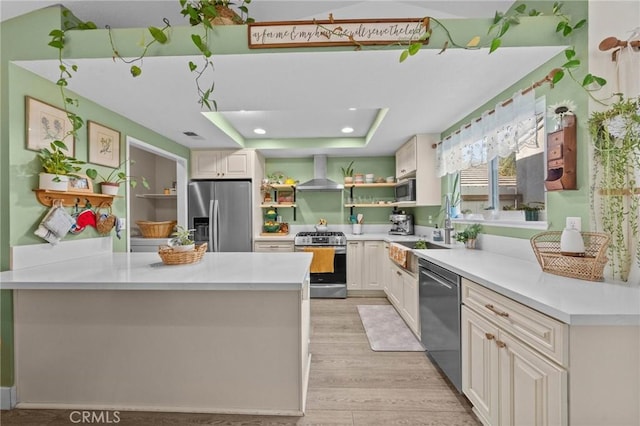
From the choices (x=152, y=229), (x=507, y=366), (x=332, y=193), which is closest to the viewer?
(x=507, y=366)

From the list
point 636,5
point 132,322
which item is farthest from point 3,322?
point 636,5

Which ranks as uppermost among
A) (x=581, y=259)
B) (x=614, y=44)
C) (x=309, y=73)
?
(x=309, y=73)

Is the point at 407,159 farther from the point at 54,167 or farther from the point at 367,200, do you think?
the point at 54,167

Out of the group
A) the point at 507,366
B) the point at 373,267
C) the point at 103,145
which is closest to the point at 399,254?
the point at 373,267

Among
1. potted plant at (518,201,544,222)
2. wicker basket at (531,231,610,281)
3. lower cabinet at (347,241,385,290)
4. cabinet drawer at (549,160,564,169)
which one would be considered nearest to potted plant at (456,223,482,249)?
potted plant at (518,201,544,222)

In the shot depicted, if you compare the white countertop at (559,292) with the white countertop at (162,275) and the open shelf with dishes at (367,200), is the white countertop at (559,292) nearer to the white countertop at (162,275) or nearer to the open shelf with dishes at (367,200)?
the white countertop at (162,275)

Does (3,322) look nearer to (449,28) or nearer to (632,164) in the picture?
(449,28)

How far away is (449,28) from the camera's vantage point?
1641mm

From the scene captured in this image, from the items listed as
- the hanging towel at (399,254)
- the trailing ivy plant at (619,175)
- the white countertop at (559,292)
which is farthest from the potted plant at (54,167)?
the trailing ivy plant at (619,175)

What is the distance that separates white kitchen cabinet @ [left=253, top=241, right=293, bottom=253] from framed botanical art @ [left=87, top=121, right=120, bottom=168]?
6.71 ft

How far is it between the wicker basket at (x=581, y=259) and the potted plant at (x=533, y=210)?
0.26 m

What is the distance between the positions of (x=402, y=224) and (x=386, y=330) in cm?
187

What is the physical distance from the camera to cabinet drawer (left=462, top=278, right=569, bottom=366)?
104cm

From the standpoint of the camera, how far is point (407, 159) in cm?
383
